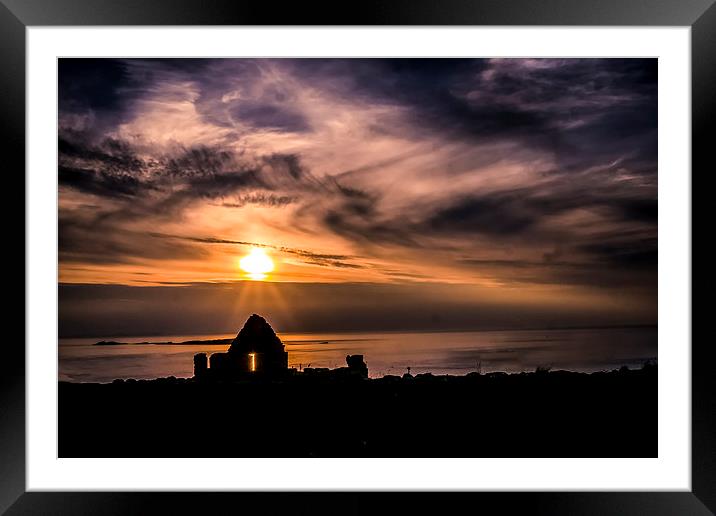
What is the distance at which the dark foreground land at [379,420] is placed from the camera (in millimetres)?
2779

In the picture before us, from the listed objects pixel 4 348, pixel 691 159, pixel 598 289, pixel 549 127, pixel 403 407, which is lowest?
pixel 403 407

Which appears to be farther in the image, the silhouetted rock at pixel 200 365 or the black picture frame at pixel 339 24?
the silhouetted rock at pixel 200 365

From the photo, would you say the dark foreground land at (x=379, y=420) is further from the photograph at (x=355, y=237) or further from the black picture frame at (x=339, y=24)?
the black picture frame at (x=339, y=24)

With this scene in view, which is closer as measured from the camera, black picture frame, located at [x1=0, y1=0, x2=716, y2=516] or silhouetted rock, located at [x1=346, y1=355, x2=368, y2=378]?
black picture frame, located at [x1=0, y1=0, x2=716, y2=516]

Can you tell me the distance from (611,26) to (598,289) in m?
1.21

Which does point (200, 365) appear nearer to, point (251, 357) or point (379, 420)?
point (251, 357)

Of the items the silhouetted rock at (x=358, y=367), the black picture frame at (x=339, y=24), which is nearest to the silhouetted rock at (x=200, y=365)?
the silhouetted rock at (x=358, y=367)

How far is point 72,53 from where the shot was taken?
2.12m

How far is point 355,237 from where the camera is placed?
115 inches

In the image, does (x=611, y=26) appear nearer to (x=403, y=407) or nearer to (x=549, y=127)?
(x=549, y=127)

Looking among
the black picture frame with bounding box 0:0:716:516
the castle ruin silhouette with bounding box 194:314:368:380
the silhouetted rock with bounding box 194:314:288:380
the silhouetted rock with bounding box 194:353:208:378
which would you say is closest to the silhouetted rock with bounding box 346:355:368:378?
the castle ruin silhouette with bounding box 194:314:368:380

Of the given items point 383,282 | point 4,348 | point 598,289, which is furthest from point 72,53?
point 598,289

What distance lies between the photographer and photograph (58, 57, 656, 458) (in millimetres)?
2781

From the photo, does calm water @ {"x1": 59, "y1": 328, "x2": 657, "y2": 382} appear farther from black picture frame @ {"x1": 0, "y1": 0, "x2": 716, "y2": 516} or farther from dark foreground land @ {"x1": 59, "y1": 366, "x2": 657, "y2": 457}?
black picture frame @ {"x1": 0, "y1": 0, "x2": 716, "y2": 516}
